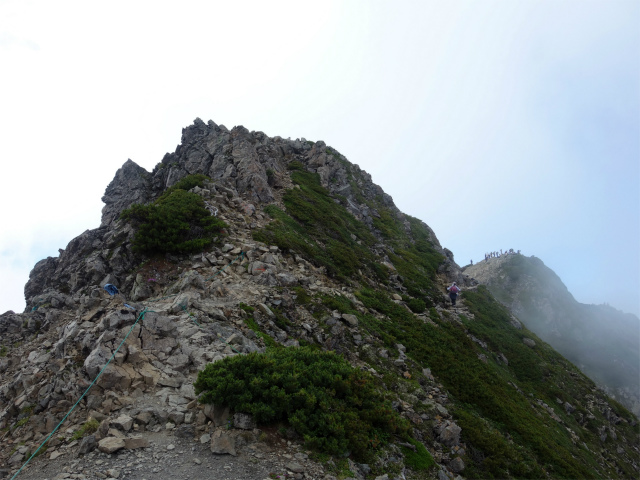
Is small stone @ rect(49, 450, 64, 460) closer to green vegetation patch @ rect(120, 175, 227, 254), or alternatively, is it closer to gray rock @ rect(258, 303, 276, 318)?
gray rock @ rect(258, 303, 276, 318)

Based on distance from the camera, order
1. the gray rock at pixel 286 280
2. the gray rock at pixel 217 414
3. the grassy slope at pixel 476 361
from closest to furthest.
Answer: the gray rock at pixel 217 414 → the grassy slope at pixel 476 361 → the gray rock at pixel 286 280

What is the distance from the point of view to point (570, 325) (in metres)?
88.8

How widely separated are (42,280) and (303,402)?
2928 centimetres

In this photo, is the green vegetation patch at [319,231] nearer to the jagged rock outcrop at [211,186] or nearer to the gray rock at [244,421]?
the jagged rock outcrop at [211,186]

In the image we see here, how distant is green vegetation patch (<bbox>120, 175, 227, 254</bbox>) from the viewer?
20.7 meters

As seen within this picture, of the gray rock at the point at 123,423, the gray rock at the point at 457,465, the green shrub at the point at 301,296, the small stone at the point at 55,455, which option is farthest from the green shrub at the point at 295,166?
the small stone at the point at 55,455

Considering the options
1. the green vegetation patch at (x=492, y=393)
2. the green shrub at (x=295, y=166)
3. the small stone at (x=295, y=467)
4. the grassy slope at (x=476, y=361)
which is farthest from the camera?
the green shrub at (x=295, y=166)

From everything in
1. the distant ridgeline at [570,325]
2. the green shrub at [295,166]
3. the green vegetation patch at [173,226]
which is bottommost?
the distant ridgeline at [570,325]

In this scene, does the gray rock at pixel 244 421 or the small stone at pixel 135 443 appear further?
the gray rock at pixel 244 421

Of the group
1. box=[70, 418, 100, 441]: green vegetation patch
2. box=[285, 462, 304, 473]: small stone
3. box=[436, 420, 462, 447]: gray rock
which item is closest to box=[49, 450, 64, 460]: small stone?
box=[70, 418, 100, 441]: green vegetation patch

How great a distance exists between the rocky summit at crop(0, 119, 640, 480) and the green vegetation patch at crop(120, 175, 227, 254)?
0.12 meters

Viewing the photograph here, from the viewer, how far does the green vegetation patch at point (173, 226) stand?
20.7 m

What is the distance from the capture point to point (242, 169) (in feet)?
112

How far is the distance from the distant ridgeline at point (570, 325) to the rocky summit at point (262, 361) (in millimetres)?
58980
